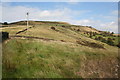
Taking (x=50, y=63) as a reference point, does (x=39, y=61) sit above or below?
above

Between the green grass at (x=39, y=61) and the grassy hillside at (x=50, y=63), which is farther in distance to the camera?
the grassy hillside at (x=50, y=63)

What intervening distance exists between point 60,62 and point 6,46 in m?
10.5

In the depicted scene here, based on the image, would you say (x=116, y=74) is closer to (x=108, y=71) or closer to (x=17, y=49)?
(x=108, y=71)

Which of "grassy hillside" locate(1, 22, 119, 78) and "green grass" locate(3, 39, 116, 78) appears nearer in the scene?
"green grass" locate(3, 39, 116, 78)

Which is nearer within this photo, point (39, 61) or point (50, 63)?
point (39, 61)

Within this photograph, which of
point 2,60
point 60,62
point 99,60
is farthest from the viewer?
point 99,60

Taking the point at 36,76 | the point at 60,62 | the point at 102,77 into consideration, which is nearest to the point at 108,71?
the point at 102,77

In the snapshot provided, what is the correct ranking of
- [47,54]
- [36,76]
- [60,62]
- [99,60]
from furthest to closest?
[99,60] → [47,54] → [60,62] → [36,76]

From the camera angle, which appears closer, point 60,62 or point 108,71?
point 60,62

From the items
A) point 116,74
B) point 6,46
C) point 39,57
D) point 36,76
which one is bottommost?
point 116,74

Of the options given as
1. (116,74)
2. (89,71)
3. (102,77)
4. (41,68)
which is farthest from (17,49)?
(116,74)

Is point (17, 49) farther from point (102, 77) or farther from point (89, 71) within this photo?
point (102, 77)

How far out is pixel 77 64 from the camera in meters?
24.0

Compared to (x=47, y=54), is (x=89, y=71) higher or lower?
lower
